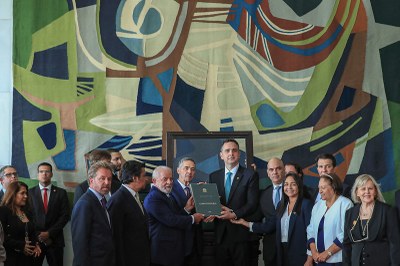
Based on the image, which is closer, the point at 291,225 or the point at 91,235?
the point at 91,235

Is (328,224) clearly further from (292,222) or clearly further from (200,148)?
(200,148)

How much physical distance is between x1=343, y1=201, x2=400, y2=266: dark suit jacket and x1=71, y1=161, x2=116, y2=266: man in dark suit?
7.74 feet

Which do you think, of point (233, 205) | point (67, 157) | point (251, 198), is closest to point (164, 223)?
point (233, 205)

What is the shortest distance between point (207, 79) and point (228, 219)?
91.1 inches

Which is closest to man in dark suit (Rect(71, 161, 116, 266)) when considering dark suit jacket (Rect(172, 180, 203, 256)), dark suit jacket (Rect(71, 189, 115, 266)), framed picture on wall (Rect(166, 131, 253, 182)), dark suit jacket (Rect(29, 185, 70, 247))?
dark suit jacket (Rect(71, 189, 115, 266))

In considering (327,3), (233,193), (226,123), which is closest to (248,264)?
(233,193)

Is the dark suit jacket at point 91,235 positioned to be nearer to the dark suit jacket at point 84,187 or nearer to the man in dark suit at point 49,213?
the dark suit jacket at point 84,187

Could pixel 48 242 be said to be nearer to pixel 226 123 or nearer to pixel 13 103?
pixel 13 103

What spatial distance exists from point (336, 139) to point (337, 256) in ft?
8.43

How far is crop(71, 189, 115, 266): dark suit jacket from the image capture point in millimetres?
5777

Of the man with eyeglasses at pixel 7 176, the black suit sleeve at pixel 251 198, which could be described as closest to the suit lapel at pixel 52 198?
the man with eyeglasses at pixel 7 176

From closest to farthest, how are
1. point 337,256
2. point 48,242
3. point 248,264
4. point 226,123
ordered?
point 337,256, point 248,264, point 48,242, point 226,123

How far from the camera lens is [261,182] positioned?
9500mm

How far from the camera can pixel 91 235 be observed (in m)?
5.88
